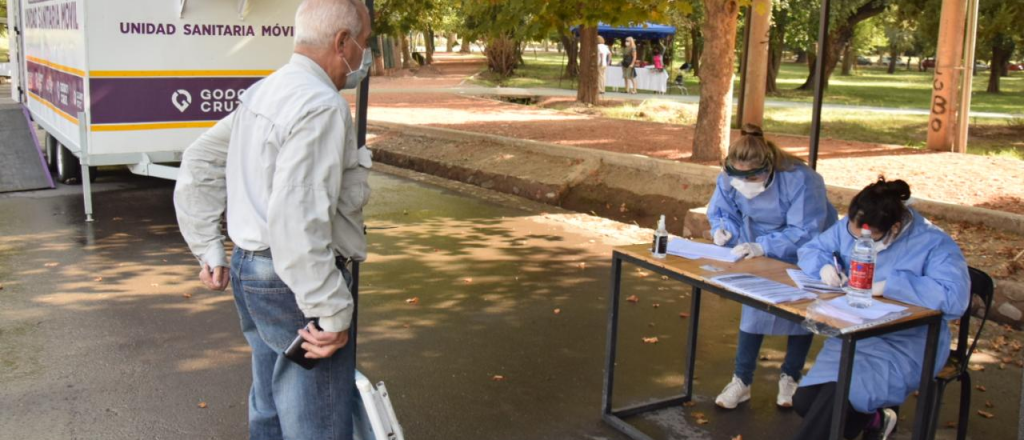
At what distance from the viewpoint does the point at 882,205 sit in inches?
159

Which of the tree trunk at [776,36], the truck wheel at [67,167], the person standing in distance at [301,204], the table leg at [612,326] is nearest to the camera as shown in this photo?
the person standing in distance at [301,204]

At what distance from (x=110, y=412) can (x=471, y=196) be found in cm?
768

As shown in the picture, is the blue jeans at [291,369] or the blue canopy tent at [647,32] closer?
the blue jeans at [291,369]

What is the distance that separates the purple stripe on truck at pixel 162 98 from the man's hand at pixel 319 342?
23.9ft

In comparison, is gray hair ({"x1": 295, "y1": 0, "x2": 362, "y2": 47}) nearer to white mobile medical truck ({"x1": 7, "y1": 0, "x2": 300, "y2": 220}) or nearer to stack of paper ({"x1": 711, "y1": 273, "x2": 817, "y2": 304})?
stack of paper ({"x1": 711, "y1": 273, "x2": 817, "y2": 304})

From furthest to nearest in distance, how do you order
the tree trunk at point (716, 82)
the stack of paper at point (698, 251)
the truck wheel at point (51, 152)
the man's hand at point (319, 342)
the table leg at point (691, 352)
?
the tree trunk at point (716, 82) → the truck wheel at point (51, 152) → the table leg at point (691, 352) → the stack of paper at point (698, 251) → the man's hand at point (319, 342)

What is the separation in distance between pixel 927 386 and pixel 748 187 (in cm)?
149

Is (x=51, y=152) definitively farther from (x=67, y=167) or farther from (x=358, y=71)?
(x=358, y=71)

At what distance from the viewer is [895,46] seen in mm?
68312

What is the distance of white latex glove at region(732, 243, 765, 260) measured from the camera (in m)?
4.77

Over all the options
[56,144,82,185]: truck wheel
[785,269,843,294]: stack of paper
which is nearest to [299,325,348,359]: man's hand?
[785,269,843,294]: stack of paper

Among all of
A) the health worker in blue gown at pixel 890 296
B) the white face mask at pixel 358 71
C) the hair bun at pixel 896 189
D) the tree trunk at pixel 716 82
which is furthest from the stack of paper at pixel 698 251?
the tree trunk at pixel 716 82

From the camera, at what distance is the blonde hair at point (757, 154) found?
4.91 meters

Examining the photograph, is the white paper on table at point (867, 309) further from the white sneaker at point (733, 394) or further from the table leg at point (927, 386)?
the white sneaker at point (733, 394)
